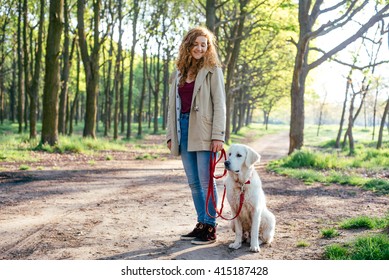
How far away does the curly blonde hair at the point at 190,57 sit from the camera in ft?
17.1

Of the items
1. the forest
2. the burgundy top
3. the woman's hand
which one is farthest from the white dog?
the forest

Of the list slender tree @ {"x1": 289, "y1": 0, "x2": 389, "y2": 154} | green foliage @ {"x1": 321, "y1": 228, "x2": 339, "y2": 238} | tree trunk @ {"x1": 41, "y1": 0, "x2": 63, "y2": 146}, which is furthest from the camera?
tree trunk @ {"x1": 41, "y1": 0, "x2": 63, "y2": 146}

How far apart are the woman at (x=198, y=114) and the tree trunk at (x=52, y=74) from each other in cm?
1215

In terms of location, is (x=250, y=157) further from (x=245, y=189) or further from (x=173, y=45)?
(x=173, y=45)

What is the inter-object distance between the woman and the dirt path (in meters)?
0.65

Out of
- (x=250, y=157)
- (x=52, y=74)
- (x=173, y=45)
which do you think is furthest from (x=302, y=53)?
(x=173, y=45)

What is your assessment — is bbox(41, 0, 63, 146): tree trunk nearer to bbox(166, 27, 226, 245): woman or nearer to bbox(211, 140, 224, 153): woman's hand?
bbox(166, 27, 226, 245): woman

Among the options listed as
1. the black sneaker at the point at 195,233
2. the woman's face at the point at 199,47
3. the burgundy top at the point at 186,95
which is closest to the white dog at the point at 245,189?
A: the black sneaker at the point at 195,233

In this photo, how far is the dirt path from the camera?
16.0ft

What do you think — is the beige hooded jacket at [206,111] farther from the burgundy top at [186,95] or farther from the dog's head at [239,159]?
the dog's head at [239,159]

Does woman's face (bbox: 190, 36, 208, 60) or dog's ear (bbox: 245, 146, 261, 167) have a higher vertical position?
woman's face (bbox: 190, 36, 208, 60)
